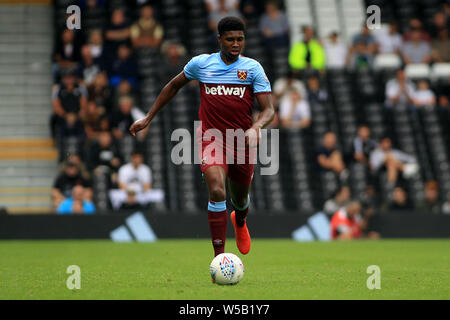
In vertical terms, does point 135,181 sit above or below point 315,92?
below

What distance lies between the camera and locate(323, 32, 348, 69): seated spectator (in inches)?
869

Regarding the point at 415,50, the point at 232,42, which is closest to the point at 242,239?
the point at 232,42

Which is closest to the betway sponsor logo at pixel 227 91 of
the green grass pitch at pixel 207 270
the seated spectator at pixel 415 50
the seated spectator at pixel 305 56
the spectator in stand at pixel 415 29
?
the green grass pitch at pixel 207 270

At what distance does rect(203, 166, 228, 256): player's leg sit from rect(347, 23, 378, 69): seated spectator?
43.8 feet

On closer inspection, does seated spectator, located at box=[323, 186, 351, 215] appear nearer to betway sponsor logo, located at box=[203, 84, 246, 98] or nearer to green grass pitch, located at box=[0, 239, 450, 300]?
green grass pitch, located at box=[0, 239, 450, 300]

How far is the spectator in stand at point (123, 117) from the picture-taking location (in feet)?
63.0

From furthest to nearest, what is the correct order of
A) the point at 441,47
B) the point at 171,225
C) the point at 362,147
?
the point at 441,47 < the point at 362,147 < the point at 171,225

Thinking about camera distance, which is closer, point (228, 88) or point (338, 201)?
point (228, 88)

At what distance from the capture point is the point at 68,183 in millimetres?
17797

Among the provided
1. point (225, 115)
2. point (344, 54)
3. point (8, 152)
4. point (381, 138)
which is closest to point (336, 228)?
point (381, 138)

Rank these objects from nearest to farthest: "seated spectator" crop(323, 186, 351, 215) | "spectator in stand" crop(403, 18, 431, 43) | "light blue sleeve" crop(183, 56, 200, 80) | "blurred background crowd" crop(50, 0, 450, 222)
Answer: "light blue sleeve" crop(183, 56, 200, 80), "seated spectator" crop(323, 186, 351, 215), "blurred background crowd" crop(50, 0, 450, 222), "spectator in stand" crop(403, 18, 431, 43)

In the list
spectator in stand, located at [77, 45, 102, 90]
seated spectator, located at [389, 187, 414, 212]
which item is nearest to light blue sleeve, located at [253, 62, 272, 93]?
seated spectator, located at [389, 187, 414, 212]

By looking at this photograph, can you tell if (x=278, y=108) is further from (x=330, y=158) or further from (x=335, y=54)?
(x=335, y=54)

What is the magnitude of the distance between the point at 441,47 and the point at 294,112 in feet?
16.7
